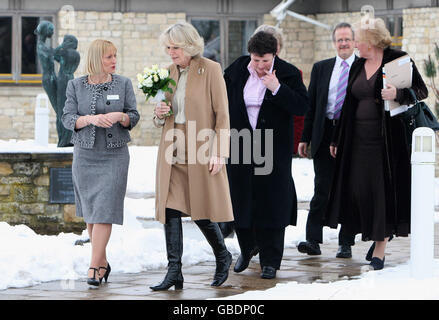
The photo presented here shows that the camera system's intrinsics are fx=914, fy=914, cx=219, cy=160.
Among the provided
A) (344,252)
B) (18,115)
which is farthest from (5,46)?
(344,252)

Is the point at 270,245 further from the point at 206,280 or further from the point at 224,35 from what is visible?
the point at 224,35

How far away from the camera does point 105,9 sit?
20453 mm

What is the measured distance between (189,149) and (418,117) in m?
1.77

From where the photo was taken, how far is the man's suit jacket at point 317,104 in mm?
7562

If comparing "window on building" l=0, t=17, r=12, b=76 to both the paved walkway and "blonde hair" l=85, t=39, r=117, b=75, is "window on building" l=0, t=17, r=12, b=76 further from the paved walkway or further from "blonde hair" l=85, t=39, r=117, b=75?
"blonde hair" l=85, t=39, r=117, b=75

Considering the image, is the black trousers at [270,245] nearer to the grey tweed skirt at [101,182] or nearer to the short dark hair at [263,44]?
the grey tweed skirt at [101,182]

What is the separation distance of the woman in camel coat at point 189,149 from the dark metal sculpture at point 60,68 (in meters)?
4.56

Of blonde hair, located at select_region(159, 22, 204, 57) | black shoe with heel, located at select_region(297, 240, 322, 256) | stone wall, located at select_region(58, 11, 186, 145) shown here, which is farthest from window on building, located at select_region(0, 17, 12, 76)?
blonde hair, located at select_region(159, 22, 204, 57)

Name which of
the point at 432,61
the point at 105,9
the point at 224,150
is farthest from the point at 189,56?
the point at 105,9

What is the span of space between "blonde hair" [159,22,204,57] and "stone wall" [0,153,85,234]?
3.52m

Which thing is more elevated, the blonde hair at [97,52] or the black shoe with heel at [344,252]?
the blonde hair at [97,52]

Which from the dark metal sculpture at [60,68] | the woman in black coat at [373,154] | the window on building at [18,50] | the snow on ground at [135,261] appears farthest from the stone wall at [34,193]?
the window on building at [18,50]

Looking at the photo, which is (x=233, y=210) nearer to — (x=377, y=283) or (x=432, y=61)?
(x=377, y=283)

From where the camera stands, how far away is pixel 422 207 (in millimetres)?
5785
